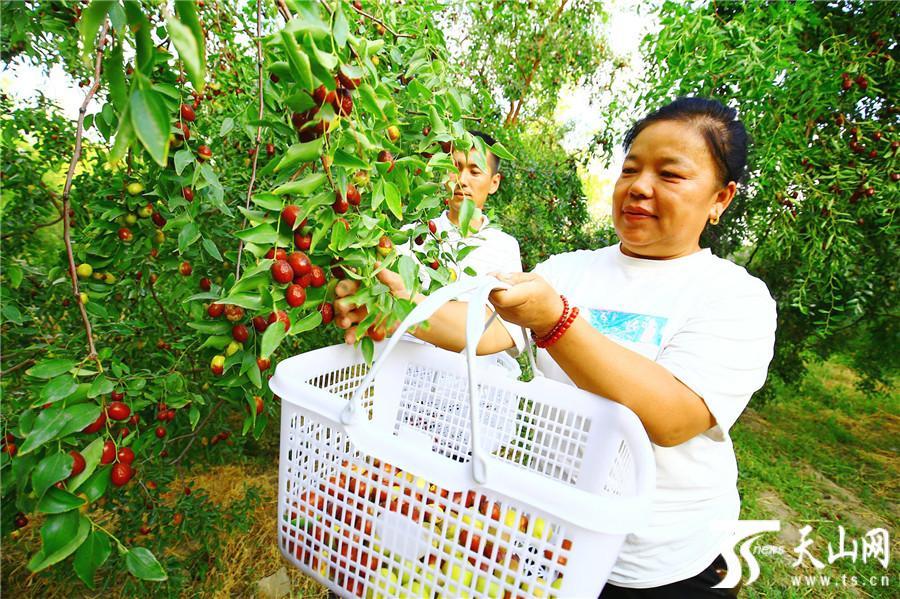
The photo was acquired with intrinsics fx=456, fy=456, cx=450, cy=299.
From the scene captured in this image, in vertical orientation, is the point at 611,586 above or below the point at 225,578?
above

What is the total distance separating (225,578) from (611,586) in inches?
60.8

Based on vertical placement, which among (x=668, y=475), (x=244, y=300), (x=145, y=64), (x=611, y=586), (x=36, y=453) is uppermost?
(x=145, y=64)

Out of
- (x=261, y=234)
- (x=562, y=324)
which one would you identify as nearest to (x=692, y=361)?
(x=562, y=324)

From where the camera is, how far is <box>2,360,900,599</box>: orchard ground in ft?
5.85

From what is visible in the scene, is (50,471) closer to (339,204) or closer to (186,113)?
(339,204)

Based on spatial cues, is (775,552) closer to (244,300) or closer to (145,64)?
(244,300)

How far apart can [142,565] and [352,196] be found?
605 mm

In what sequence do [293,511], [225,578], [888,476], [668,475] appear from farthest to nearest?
1. [888,476]
2. [225,578]
3. [668,475]
4. [293,511]

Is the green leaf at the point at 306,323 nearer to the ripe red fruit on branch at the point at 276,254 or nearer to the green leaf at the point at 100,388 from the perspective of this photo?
the ripe red fruit on branch at the point at 276,254

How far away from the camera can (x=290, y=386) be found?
72 centimetres

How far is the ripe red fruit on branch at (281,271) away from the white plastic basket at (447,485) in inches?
6.7

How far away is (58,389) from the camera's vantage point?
62 cm

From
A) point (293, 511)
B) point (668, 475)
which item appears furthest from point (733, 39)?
point (293, 511)

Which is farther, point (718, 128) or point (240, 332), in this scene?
point (718, 128)
